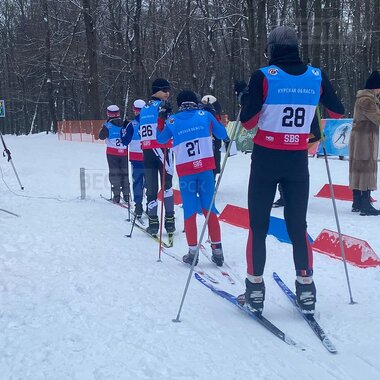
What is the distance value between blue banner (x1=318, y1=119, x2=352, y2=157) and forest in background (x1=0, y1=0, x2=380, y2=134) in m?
4.93

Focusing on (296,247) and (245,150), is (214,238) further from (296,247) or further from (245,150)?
(245,150)

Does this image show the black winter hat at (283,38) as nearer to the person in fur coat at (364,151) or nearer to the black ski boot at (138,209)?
the person in fur coat at (364,151)

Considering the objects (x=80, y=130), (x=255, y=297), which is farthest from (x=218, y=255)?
(x=80, y=130)

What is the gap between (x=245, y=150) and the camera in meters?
21.3

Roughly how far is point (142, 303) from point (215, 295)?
0.74 metres

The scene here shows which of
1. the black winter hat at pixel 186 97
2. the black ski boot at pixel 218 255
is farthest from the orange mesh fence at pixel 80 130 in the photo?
the black ski boot at pixel 218 255

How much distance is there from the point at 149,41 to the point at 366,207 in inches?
1402

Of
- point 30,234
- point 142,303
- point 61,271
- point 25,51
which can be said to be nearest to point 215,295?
point 142,303

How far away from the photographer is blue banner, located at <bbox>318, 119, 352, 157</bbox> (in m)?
17.0

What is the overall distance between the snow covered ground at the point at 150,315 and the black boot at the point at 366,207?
17.7 inches

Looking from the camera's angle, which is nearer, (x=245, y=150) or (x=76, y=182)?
(x=76, y=182)

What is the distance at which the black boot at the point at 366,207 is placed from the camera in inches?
339

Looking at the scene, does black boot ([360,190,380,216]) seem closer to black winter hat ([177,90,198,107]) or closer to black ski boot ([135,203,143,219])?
black ski boot ([135,203,143,219])

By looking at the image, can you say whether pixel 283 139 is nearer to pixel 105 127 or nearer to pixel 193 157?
pixel 193 157
